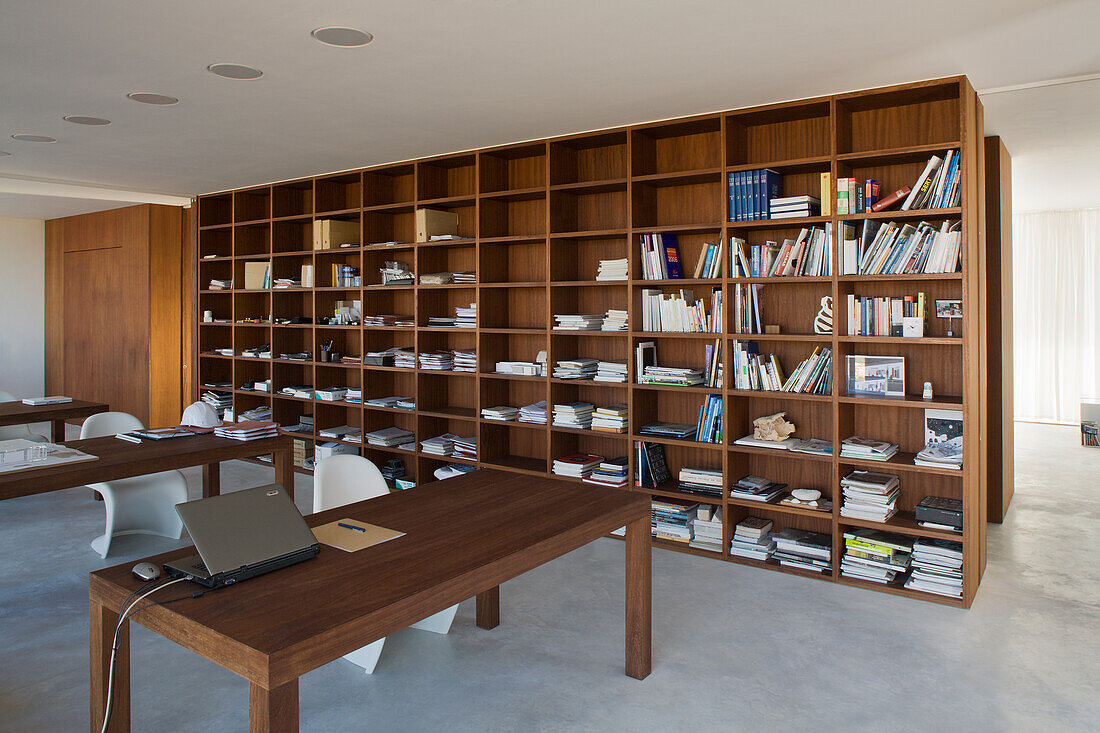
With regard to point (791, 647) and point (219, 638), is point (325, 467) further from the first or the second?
point (791, 647)

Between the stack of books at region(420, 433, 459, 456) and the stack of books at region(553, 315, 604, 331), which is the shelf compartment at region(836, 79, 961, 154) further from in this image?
the stack of books at region(420, 433, 459, 456)

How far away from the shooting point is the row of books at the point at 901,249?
3848mm

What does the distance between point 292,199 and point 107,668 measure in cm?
583

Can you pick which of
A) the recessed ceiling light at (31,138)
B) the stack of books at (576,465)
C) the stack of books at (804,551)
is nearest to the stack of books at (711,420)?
the stack of books at (804,551)

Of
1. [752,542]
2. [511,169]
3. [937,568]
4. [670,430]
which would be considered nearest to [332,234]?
[511,169]

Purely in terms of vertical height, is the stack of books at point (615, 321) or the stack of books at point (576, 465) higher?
the stack of books at point (615, 321)

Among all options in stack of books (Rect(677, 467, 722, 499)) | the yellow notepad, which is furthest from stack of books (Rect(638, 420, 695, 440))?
the yellow notepad

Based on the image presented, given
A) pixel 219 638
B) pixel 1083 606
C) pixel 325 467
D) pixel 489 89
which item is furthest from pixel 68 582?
pixel 1083 606

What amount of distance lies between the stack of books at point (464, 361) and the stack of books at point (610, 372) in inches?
42.1

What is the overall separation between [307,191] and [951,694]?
655 centimetres

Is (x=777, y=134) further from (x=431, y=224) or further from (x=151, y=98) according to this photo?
(x=151, y=98)

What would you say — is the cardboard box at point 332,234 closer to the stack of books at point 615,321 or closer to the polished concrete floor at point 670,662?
the stack of books at point 615,321

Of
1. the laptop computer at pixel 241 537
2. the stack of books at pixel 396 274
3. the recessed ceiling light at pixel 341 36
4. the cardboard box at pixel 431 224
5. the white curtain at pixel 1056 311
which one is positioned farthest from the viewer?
the white curtain at pixel 1056 311

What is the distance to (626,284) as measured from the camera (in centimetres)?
501
